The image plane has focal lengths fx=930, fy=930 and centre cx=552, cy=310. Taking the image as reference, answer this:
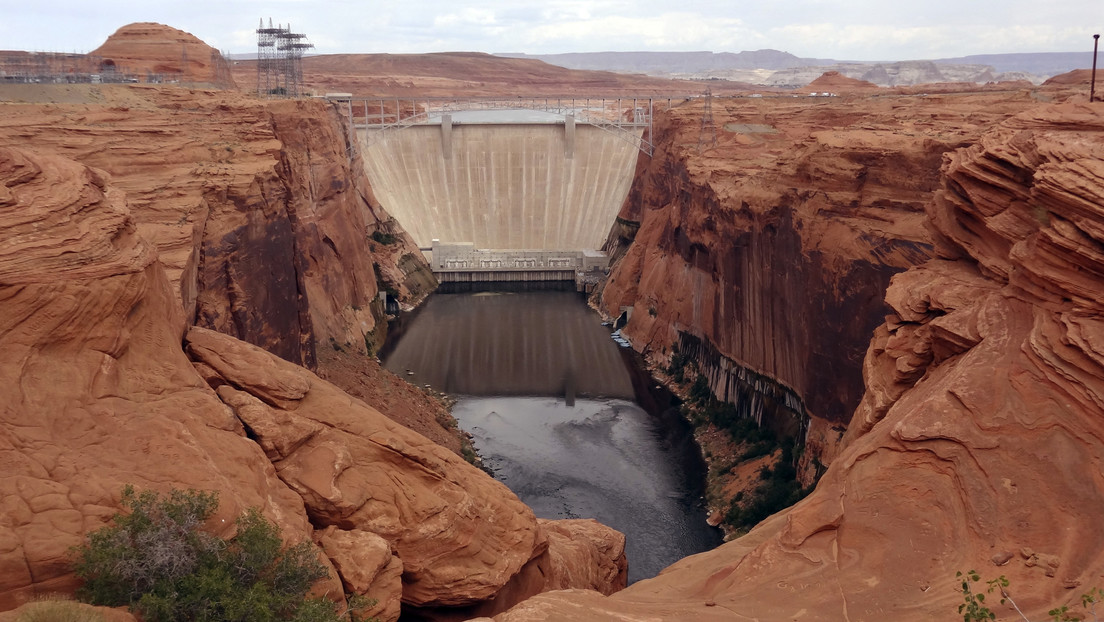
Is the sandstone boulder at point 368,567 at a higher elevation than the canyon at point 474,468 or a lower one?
lower

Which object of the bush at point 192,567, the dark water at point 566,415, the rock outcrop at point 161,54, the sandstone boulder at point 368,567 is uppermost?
the rock outcrop at point 161,54

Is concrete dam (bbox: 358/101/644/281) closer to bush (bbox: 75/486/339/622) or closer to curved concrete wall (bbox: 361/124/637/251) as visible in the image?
curved concrete wall (bbox: 361/124/637/251)

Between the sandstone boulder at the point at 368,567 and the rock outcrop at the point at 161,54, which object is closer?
the sandstone boulder at the point at 368,567

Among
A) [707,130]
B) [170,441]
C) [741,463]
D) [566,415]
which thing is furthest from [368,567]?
[707,130]

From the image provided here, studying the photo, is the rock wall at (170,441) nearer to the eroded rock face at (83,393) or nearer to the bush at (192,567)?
the eroded rock face at (83,393)

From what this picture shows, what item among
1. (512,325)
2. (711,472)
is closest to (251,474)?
(711,472)

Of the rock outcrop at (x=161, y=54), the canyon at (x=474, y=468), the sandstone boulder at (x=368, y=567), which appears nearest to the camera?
the canyon at (x=474, y=468)

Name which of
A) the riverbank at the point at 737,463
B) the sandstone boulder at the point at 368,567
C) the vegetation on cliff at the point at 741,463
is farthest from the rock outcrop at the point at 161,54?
the sandstone boulder at the point at 368,567
